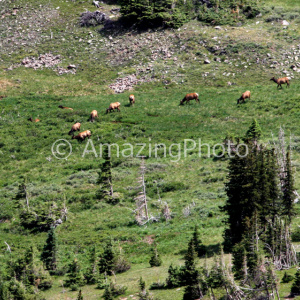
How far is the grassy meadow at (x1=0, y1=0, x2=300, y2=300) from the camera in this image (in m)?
31.7

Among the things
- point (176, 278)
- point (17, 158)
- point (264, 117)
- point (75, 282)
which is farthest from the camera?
point (264, 117)

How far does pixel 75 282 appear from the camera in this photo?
1000 inches

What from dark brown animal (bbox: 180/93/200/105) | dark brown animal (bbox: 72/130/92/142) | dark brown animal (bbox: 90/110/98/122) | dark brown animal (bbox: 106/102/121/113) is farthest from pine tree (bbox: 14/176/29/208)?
dark brown animal (bbox: 180/93/200/105)

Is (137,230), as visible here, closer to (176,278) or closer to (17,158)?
(176,278)

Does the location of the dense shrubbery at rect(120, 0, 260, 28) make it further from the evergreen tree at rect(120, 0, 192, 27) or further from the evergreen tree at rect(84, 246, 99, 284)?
the evergreen tree at rect(84, 246, 99, 284)

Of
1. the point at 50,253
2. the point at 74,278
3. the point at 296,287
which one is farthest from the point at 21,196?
the point at 296,287

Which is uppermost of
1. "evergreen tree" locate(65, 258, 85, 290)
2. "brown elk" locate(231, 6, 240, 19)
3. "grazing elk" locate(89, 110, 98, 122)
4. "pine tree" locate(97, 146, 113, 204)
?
"brown elk" locate(231, 6, 240, 19)

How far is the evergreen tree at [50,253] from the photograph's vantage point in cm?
2800

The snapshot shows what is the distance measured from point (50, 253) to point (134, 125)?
80.9 feet

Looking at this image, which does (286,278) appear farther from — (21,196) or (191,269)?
(21,196)

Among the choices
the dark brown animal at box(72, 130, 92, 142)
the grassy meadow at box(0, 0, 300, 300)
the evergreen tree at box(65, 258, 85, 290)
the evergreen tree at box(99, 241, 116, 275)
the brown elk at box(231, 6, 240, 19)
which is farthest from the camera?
the brown elk at box(231, 6, 240, 19)

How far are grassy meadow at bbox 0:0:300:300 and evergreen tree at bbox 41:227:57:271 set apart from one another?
911mm

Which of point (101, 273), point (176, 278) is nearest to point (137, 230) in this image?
point (101, 273)

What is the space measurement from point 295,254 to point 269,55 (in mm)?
43989
